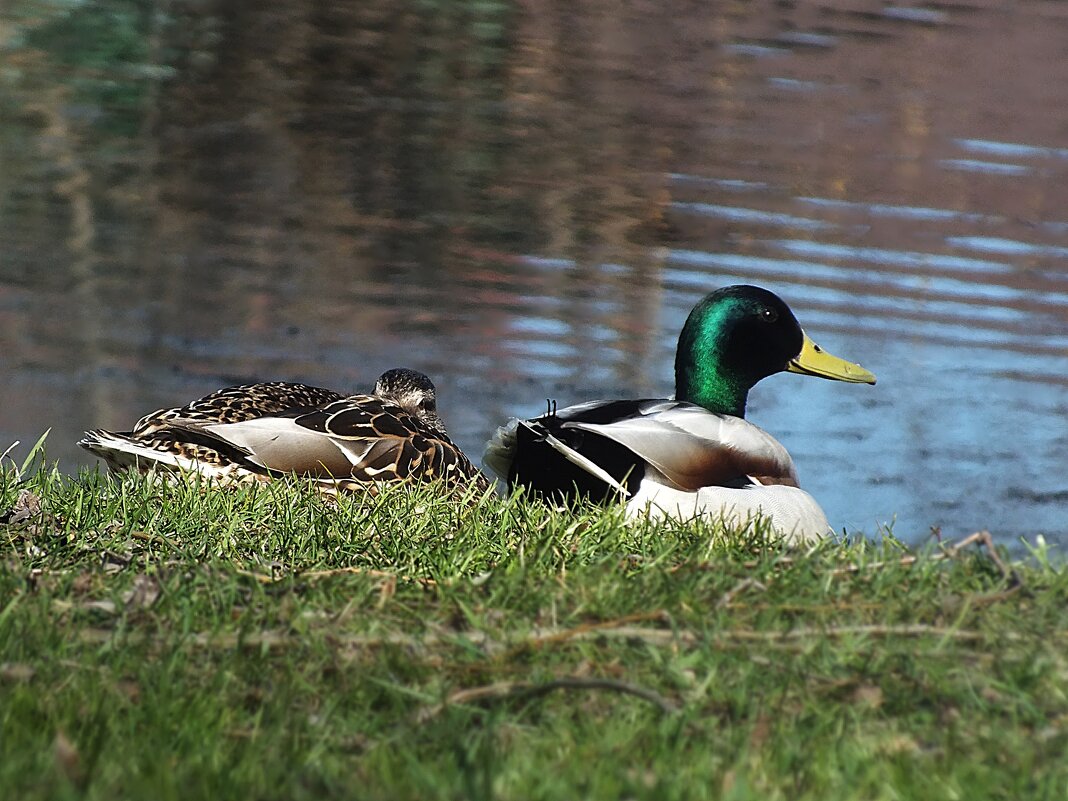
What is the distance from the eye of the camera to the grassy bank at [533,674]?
2.80 metres

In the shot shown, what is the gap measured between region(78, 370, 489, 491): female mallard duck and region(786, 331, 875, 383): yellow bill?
1575mm

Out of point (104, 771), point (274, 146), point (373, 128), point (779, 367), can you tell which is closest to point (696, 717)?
point (104, 771)

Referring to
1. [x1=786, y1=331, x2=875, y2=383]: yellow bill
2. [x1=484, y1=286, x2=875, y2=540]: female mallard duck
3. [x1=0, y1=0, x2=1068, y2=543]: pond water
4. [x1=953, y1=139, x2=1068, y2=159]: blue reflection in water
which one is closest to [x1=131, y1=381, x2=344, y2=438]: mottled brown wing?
[x1=0, y1=0, x2=1068, y2=543]: pond water

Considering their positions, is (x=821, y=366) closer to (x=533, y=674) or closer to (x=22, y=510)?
(x=22, y=510)

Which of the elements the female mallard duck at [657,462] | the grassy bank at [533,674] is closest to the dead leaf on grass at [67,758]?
the grassy bank at [533,674]

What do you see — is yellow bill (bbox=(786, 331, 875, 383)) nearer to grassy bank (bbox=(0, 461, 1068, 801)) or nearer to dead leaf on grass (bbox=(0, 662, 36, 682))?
grassy bank (bbox=(0, 461, 1068, 801))

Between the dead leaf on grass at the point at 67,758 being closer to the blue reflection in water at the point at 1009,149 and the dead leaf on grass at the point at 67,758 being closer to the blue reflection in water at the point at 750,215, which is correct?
the blue reflection in water at the point at 750,215

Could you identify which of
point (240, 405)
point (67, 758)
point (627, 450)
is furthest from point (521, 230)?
point (67, 758)

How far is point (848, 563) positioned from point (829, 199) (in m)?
12.5

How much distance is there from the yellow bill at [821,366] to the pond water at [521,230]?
80 cm

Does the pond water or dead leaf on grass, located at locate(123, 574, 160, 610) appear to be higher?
dead leaf on grass, located at locate(123, 574, 160, 610)

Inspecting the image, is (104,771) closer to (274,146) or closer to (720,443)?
(720,443)

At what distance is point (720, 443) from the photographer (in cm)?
605

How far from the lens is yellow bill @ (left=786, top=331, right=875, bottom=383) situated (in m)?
7.51
